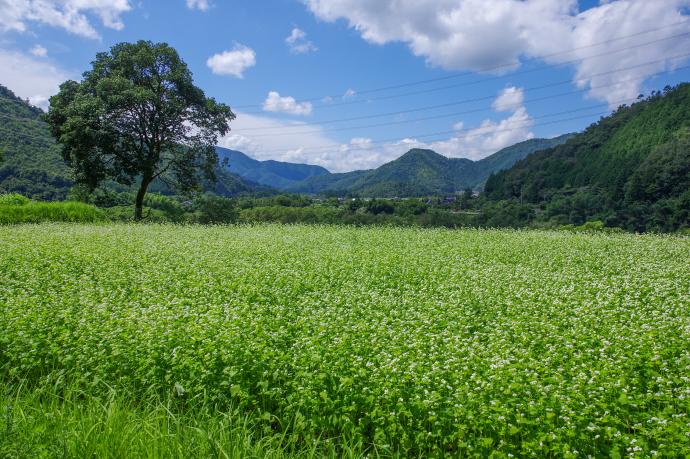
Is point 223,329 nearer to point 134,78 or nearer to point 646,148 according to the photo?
point 134,78

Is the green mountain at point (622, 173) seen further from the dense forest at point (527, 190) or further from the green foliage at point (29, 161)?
the green foliage at point (29, 161)

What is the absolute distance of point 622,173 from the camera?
60.2 meters

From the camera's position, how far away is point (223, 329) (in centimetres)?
639

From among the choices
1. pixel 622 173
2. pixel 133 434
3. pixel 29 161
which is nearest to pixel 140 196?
pixel 133 434

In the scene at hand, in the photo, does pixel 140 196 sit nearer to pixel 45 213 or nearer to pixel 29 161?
pixel 45 213

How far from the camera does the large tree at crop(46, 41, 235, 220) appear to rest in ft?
97.1

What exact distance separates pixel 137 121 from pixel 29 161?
4884 centimetres

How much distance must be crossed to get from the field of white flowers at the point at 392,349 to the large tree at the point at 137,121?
70.3ft

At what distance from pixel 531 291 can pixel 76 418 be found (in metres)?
8.50

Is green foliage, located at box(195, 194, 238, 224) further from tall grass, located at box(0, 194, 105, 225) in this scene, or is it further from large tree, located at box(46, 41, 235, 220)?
tall grass, located at box(0, 194, 105, 225)

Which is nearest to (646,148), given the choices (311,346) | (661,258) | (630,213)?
(630,213)

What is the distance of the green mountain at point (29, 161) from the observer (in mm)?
60094

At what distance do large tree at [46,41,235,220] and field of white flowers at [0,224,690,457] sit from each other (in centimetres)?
2142

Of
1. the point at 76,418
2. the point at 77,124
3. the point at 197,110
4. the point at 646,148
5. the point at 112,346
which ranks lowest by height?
the point at 76,418
